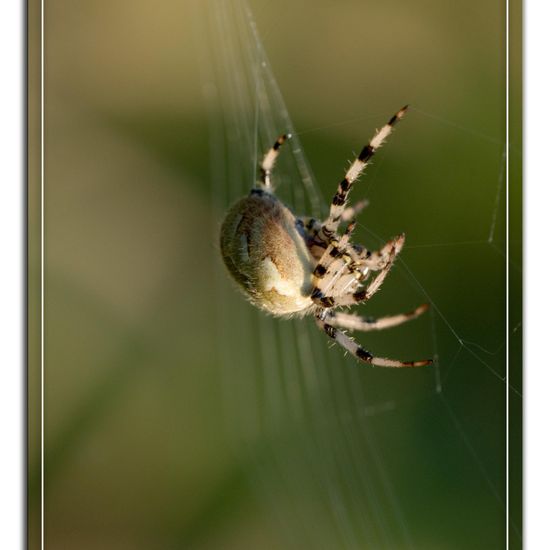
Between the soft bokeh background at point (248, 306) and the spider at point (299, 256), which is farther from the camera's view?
the soft bokeh background at point (248, 306)

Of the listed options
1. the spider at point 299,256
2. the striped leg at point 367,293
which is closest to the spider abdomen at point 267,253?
the spider at point 299,256

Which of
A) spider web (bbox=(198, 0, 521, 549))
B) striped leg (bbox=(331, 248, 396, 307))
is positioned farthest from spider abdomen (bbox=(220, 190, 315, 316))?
spider web (bbox=(198, 0, 521, 549))

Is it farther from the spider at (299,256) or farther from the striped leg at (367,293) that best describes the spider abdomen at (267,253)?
the striped leg at (367,293)

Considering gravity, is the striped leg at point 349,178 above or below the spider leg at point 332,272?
above

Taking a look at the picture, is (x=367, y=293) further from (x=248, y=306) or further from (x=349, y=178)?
(x=248, y=306)

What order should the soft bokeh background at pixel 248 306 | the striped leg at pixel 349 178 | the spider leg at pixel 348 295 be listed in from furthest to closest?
1. the soft bokeh background at pixel 248 306
2. the spider leg at pixel 348 295
3. the striped leg at pixel 349 178

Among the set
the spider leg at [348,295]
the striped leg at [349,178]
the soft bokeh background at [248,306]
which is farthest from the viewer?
the soft bokeh background at [248,306]
